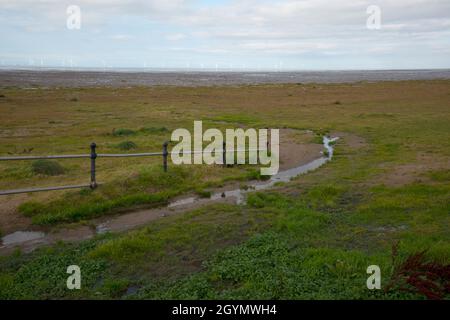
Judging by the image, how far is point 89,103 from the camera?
45969mm

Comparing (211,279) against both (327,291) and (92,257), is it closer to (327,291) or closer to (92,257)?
(327,291)

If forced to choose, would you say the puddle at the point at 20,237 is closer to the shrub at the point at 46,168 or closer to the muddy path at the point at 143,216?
the muddy path at the point at 143,216

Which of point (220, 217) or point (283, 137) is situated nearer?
point (220, 217)

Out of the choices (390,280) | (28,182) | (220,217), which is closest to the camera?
(390,280)

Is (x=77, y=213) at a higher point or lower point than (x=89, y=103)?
lower

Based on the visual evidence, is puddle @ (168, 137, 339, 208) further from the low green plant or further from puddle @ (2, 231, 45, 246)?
the low green plant

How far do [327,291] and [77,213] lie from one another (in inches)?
316

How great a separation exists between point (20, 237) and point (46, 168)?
6.37 metres

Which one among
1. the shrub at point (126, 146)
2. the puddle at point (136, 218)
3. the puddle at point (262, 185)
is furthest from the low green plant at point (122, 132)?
the puddle at point (136, 218)

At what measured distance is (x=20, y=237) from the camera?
33.9 ft

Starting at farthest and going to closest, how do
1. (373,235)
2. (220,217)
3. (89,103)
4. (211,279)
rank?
(89,103) → (220,217) → (373,235) → (211,279)

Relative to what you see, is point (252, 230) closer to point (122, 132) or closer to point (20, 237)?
point (20, 237)

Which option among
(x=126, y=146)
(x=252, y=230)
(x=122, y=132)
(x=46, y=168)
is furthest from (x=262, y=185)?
(x=122, y=132)
